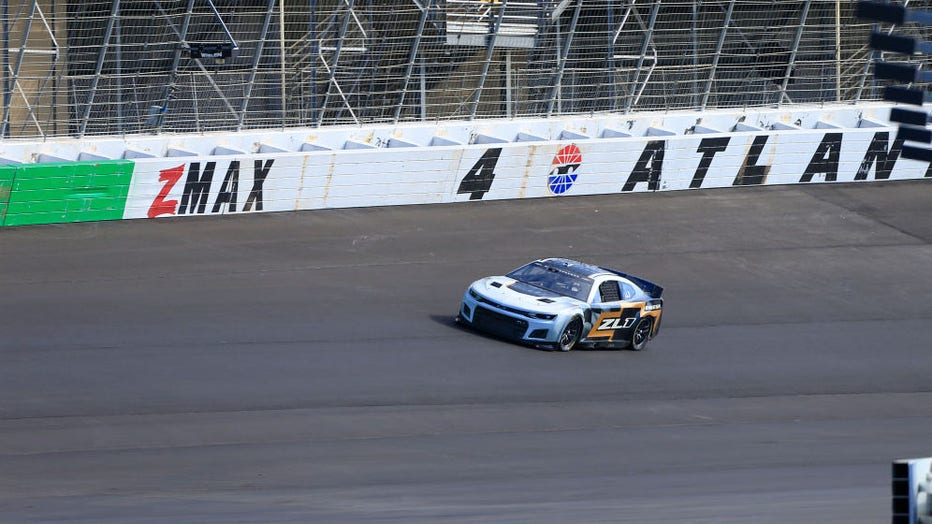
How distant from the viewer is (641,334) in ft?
54.6

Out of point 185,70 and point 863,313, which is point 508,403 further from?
point 185,70

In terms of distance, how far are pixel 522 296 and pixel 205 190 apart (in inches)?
300

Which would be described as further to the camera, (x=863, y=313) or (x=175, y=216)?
(x=175, y=216)

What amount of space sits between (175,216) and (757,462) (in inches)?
485

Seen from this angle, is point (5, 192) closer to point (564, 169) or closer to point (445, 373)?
point (445, 373)

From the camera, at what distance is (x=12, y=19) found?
22.9 meters

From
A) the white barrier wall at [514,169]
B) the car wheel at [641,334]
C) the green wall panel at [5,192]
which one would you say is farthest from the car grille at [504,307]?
the green wall panel at [5,192]

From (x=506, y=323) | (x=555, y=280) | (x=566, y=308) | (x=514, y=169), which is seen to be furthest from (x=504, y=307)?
(x=514, y=169)

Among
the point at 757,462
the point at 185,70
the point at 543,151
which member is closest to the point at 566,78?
the point at 543,151

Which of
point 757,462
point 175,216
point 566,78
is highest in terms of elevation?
point 566,78

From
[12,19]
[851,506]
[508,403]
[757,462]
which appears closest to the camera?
[851,506]

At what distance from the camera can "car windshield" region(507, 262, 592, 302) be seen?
1659cm

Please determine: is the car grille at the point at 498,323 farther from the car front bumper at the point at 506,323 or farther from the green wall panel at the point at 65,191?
the green wall panel at the point at 65,191

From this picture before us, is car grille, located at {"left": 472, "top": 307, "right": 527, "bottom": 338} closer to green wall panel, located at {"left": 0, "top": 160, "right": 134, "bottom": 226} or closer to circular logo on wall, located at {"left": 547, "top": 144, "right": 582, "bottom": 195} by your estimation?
green wall panel, located at {"left": 0, "top": 160, "right": 134, "bottom": 226}
